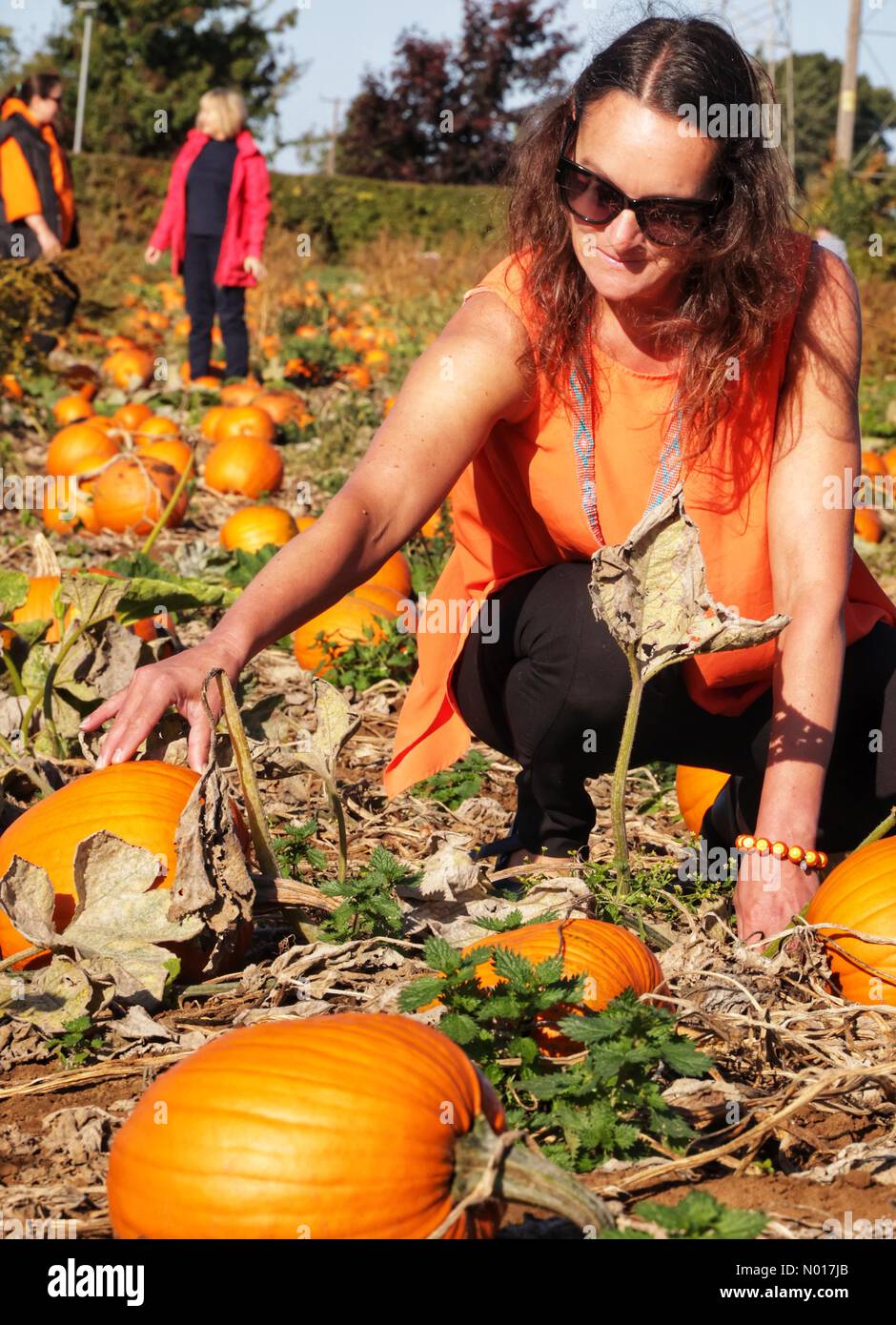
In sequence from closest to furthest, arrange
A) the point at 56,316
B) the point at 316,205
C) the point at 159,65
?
the point at 56,316
the point at 316,205
the point at 159,65

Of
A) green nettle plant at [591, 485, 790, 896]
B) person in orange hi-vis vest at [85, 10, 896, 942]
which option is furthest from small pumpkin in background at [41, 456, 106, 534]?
green nettle plant at [591, 485, 790, 896]

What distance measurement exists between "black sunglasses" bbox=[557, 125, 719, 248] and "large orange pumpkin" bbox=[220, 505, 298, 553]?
3024 mm

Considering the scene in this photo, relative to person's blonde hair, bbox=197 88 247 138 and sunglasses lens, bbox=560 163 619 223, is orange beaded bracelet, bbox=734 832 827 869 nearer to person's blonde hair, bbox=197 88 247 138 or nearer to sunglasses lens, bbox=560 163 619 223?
sunglasses lens, bbox=560 163 619 223

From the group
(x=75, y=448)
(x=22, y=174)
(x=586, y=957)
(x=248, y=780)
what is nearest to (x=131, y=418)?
(x=75, y=448)

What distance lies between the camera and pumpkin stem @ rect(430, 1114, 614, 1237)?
1.40 metres

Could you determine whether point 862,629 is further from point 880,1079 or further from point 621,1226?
point 621,1226

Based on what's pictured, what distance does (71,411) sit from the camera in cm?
831

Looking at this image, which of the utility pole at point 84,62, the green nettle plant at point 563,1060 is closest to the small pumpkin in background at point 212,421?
the green nettle plant at point 563,1060

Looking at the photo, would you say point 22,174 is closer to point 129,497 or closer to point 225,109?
point 225,109

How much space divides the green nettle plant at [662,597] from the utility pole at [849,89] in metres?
19.5

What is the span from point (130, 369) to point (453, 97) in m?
23.5

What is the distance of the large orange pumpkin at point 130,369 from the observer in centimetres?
965
